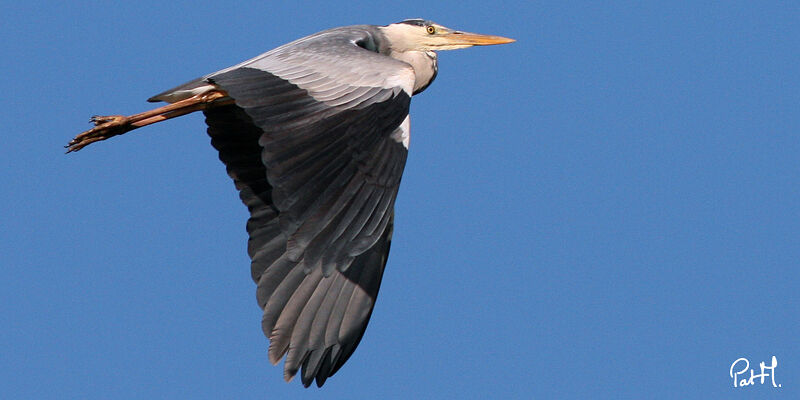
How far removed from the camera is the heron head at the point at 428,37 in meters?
9.90

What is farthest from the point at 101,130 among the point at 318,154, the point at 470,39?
the point at 470,39

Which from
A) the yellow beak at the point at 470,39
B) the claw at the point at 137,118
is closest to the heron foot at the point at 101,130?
the claw at the point at 137,118

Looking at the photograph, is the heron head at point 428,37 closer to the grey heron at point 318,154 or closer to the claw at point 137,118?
the grey heron at point 318,154

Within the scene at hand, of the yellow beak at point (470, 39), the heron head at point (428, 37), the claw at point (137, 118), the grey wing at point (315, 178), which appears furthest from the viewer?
the yellow beak at point (470, 39)

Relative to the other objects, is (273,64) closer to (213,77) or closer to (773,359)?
(213,77)

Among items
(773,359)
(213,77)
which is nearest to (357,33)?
(213,77)

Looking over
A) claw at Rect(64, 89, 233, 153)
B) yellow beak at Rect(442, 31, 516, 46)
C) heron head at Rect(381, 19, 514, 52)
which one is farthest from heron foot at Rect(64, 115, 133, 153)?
yellow beak at Rect(442, 31, 516, 46)

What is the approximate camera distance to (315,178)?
777 centimetres

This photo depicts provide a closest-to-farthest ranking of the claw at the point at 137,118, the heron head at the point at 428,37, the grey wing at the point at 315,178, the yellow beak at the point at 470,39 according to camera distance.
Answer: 1. the grey wing at the point at 315,178
2. the claw at the point at 137,118
3. the heron head at the point at 428,37
4. the yellow beak at the point at 470,39

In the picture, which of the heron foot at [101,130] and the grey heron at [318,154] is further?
the heron foot at [101,130]

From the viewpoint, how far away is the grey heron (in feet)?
25.3

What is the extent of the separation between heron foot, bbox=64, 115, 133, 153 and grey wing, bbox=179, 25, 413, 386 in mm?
571

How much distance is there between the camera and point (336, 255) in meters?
7.61

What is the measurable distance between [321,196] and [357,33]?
82.0 inches
